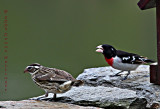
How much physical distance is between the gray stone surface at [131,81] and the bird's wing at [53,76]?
94cm

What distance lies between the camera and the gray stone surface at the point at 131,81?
17.4 ft

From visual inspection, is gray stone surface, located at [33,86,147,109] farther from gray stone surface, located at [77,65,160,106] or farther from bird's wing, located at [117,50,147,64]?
bird's wing, located at [117,50,147,64]

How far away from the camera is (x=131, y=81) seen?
5871 millimetres

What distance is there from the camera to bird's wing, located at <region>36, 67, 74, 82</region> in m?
4.91

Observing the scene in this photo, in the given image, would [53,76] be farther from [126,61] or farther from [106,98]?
[126,61]

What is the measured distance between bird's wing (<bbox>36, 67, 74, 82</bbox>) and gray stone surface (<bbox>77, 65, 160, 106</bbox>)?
941 mm

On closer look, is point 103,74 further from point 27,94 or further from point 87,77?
point 27,94

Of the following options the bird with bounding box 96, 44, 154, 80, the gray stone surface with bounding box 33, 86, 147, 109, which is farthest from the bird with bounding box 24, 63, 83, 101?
the bird with bounding box 96, 44, 154, 80

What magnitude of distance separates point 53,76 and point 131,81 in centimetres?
140

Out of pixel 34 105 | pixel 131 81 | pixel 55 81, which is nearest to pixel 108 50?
pixel 131 81

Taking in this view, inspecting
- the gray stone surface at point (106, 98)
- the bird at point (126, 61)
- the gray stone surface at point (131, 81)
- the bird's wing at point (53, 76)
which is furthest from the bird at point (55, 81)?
the bird at point (126, 61)

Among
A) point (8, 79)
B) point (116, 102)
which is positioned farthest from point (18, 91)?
point (116, 102)

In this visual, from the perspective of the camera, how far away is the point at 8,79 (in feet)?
31.3

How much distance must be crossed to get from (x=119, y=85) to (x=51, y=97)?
1109 millimetres
